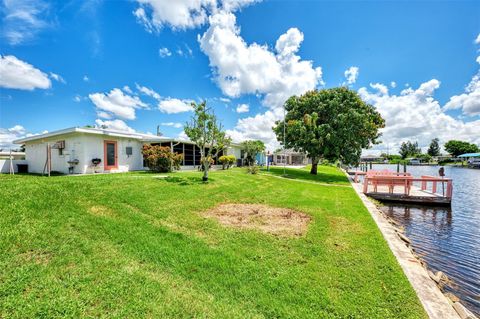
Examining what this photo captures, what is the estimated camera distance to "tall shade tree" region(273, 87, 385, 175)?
20.7 meters

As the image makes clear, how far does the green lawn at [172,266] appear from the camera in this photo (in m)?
2.90

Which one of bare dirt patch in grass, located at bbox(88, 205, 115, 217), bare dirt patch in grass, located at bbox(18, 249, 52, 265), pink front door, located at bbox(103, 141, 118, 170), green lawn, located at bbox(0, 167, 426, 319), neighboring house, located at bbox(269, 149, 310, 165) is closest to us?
green lawn, located at bbox(0, 167, 426, 319)

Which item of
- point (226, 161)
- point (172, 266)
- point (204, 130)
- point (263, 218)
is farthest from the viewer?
point (226, 161)

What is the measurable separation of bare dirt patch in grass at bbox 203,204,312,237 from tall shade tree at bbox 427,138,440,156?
397 ft

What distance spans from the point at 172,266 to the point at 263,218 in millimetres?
3610

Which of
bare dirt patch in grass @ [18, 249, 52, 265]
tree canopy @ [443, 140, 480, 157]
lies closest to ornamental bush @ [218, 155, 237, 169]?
bare dirt patch in grass @ [18, 249, 52, 265]

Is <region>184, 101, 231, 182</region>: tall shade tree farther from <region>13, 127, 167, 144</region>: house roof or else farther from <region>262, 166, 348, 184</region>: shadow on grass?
<region>262, 166, 348, 184</region>: shadow on grass

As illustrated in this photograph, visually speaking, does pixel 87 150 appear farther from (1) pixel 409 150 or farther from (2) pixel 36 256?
(1) pixel 409 150

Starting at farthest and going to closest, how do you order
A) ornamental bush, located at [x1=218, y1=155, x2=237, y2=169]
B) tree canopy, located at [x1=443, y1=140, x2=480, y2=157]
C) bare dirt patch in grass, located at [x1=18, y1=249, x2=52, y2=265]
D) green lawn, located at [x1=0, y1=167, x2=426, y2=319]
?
tree canopy, located at [x1=443, y1=140, x2=480, y2=157], ornamental bush, located at [x1=218, y1=155, x2=237, y2=169], bare dirt patch in grass, located at [x1=18, y1=249, x2=52, y2=265], green lawn, located at [x1=0, y1=167, x2=426, y2=319]

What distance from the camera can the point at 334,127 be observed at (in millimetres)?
21594

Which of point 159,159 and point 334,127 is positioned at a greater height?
point 334,127

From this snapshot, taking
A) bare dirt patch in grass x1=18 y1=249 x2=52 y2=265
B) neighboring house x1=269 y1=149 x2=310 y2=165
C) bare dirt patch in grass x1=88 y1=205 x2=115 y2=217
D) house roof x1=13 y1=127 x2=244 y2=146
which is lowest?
bare dirt patch in grass x1=18 y1=249 x2=52 y2=265

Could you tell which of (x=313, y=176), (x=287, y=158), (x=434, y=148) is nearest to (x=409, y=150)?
(x=434, y=148)

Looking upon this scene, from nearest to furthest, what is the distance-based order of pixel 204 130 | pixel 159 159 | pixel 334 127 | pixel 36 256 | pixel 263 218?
pixel 36 256 → pixel 263 218 → pixel 204 130 → pixel 159 159 → pixel 334 127
